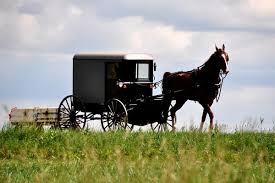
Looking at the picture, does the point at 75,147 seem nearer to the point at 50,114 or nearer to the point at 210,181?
the point at 210,181

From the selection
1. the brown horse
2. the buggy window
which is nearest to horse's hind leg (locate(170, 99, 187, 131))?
the brown horse

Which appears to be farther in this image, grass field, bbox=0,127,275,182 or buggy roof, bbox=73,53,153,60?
buggy roof, bbox=73,53,153,60

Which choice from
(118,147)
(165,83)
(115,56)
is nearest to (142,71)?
(115,56)

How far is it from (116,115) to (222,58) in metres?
3.83

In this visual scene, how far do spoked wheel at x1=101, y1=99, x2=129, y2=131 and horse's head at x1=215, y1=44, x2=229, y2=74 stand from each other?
336cm

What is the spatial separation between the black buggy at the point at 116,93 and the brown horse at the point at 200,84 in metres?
0.66

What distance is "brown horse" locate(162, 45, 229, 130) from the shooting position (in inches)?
856

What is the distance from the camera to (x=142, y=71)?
23.3 metres

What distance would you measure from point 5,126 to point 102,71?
249 inches

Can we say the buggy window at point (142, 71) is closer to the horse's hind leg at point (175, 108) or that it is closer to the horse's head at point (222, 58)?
the horse's hind leg at point (175, 108)

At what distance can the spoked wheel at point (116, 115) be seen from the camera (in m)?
21.7

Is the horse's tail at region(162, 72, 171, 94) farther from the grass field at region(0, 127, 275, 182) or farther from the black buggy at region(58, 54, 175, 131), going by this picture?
the grass field at region(0, 127, 275, 182)

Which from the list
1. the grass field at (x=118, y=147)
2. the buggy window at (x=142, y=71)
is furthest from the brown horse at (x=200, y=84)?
the grass field at (x=118, y=147)

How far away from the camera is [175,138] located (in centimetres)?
1633
